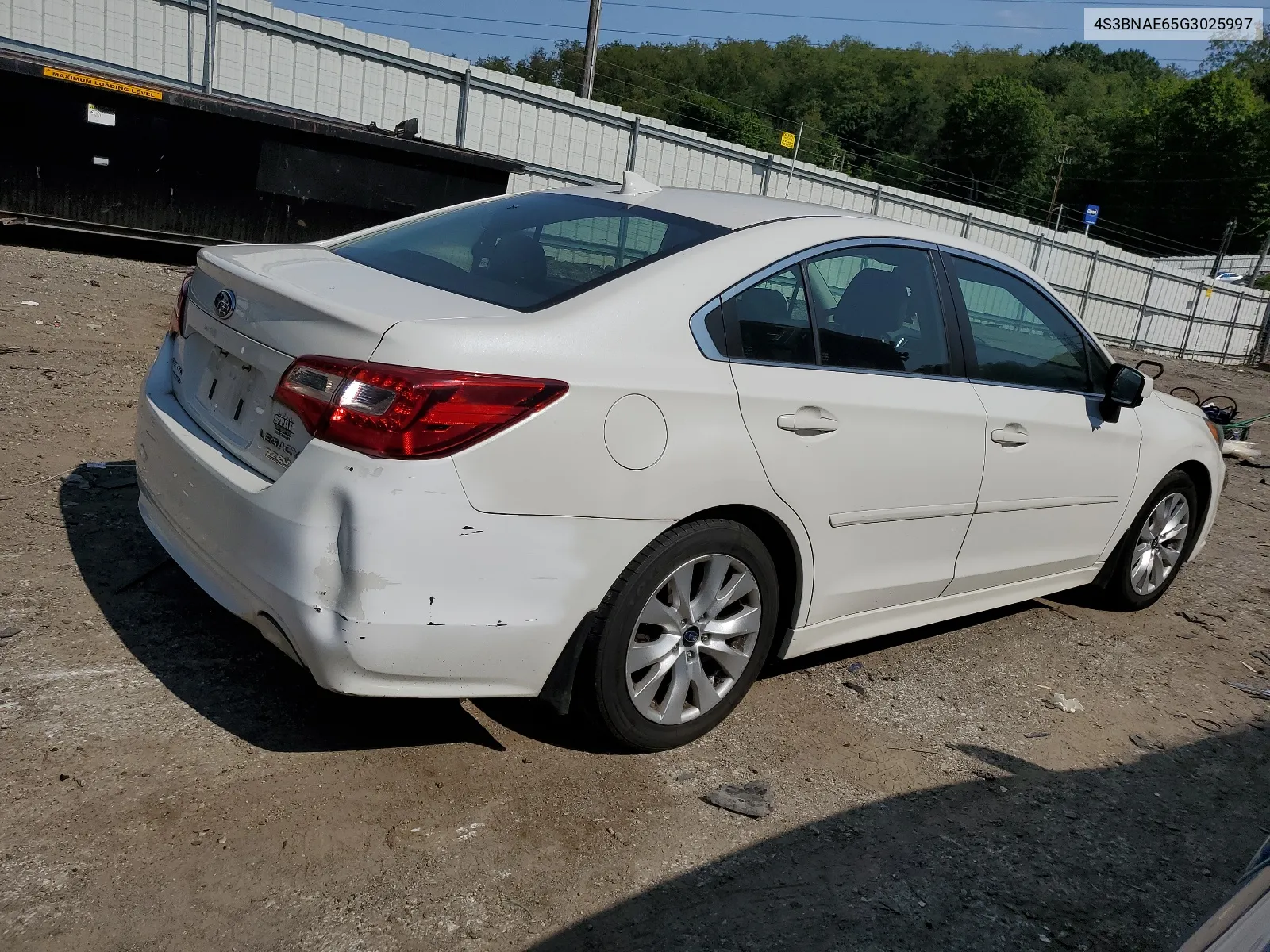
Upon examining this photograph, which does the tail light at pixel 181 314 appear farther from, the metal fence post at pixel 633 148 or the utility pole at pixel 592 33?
the utility pole at pixel 592 33

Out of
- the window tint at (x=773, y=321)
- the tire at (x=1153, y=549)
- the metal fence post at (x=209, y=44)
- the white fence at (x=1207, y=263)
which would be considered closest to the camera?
→ the window tint at (x=773, y=321)

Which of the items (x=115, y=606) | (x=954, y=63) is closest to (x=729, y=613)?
(x=115, y=606)

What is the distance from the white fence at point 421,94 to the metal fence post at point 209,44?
0.03m

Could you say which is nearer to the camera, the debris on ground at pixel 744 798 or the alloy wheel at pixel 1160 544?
the debris on ground at pixel 744 798

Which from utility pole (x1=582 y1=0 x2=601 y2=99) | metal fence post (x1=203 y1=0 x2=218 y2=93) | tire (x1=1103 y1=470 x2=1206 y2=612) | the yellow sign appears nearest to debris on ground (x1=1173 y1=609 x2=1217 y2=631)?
tire (x1=1103 y1=470 x2=1206 y2=612)

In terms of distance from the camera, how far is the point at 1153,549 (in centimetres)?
535

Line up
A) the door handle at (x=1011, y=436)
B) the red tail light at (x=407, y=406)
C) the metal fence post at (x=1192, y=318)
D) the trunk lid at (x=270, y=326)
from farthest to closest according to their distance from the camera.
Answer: the metal fence post at (x=1192, y=318) < the door handle at (x=1011, y=436) < the trunk lid at (x=270, y=326) < the red tail light at (x=407, y=406)

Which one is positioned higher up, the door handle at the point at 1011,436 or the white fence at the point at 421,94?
Result: the white fence at the point at 421,94

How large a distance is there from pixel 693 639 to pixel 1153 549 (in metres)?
3.20

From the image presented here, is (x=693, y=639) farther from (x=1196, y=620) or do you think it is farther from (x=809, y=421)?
(x=1196, y=620)

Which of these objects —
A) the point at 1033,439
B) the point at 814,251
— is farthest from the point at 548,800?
the point at 1033,439

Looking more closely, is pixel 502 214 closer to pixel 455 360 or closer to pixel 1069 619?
pixel 455 360

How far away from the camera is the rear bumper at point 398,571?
2598 mm

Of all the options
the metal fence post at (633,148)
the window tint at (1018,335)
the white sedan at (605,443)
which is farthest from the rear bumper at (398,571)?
the metal fence post at (633,148)
